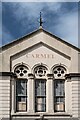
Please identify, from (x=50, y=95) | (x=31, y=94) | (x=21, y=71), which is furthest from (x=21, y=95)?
(x=50, y=95)

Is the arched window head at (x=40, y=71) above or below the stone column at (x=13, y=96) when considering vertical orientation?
above

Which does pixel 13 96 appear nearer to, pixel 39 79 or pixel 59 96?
pixel 39 79

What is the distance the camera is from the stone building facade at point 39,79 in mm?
23250

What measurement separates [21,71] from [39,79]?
1.19 meters

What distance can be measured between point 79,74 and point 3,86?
15.1ft

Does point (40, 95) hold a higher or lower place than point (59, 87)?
lower

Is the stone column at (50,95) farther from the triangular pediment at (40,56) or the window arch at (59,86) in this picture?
the triangular pediment at (40,56)

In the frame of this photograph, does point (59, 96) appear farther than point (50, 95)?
Yes

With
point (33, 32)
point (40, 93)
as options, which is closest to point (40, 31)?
point (33, 32)

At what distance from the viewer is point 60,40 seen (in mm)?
24344

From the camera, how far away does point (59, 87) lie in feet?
78.6

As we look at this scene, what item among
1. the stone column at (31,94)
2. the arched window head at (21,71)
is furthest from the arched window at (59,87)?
the arched window head at (21,71)

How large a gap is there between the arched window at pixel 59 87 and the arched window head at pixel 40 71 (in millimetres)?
611

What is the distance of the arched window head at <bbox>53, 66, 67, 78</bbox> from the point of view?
2402 centimetres
